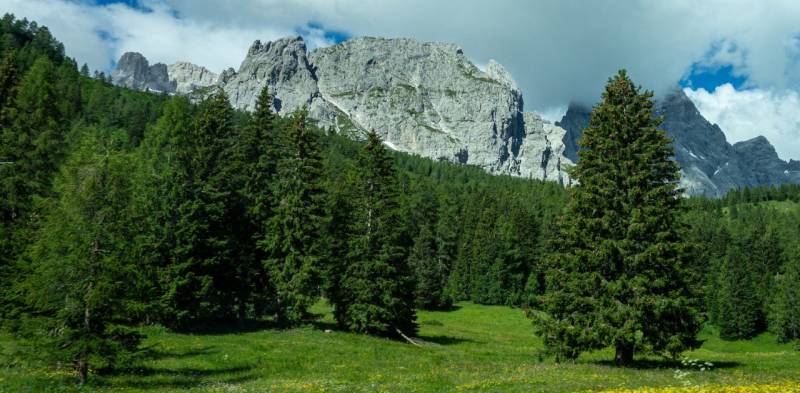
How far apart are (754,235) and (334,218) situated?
11066 centimetres

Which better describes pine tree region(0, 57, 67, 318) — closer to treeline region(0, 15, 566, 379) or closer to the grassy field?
treeline region(0, 15, 566, 379)

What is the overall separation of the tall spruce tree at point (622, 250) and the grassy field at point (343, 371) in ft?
4.93

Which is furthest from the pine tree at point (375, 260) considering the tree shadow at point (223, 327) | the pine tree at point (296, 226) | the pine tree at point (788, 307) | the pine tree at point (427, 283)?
the pine tree at point (788, 307)

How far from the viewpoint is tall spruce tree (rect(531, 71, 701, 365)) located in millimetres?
23828

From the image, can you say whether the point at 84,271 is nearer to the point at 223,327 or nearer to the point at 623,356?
the point at 223,327

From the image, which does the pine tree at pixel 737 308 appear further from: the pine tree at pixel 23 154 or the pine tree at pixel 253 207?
the pine tree at pixel 23 154

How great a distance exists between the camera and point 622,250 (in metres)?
24.1

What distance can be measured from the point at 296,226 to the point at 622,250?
74.4ft

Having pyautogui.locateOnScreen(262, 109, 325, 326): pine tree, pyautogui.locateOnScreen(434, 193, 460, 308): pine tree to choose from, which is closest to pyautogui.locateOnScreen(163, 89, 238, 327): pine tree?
pyautogui.locateOnScreen(262, 109, 325, 326): pine tree

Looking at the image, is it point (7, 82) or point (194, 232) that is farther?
point (7, 82)

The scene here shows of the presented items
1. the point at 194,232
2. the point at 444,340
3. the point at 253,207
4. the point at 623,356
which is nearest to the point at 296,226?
the point at 253,207

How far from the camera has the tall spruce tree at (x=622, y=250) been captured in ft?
78.2

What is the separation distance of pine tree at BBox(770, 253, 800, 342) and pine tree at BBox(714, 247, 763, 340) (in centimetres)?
315

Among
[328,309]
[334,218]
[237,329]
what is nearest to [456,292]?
[328,309]
